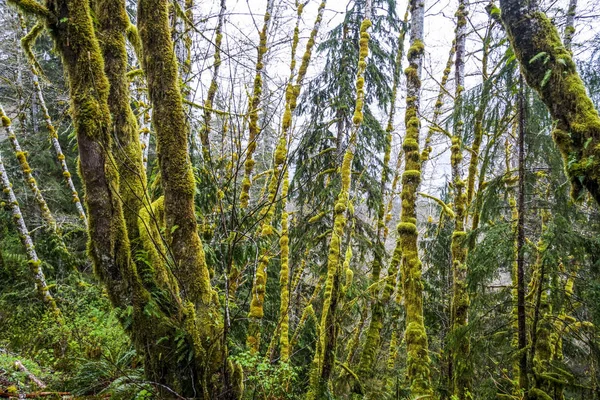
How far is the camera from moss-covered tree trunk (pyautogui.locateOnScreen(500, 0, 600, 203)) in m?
2.45

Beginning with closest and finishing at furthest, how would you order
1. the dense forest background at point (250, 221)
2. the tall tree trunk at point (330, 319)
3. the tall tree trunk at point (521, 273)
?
the dense forest background at point (250, 221) → the tall tree trunk at point (521, 273) → the tall tree trunk at point (330, 319)

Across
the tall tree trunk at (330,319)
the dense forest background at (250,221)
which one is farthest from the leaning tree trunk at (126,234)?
the tall tree trunk at (330,319)


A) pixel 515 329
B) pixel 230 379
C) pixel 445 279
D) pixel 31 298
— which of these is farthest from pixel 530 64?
pixel 31 298

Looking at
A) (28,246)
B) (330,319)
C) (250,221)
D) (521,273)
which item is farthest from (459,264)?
(28,246)

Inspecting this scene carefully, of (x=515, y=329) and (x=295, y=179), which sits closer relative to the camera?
(x=515, y=329)

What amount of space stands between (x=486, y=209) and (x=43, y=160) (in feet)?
39.6

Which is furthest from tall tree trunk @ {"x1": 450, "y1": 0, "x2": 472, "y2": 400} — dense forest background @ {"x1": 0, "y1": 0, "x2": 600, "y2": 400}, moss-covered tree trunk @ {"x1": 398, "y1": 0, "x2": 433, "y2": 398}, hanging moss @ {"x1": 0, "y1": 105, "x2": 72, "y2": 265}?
hanging moss @ {"x1": 0, "y1": 105, "x2": 72, "y2": 265}

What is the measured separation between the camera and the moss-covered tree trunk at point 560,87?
8.04 ft

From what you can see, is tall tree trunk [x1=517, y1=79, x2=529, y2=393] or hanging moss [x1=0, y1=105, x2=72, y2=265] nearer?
tall tree trunk [x1=517, y1=79, x2=529, y2=393]

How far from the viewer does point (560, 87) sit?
8.58ft

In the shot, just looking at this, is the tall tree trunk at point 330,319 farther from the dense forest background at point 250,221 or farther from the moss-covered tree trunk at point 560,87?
the moss-covered tree trunk at point 560,87

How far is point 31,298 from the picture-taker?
7707 millimetres

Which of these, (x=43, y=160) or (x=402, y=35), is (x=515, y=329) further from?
(x=43, y=160)

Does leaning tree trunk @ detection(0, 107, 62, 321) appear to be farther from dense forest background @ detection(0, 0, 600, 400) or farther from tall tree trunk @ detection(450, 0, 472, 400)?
tall tree trunk @ detection(450, 0, 472, 400)
